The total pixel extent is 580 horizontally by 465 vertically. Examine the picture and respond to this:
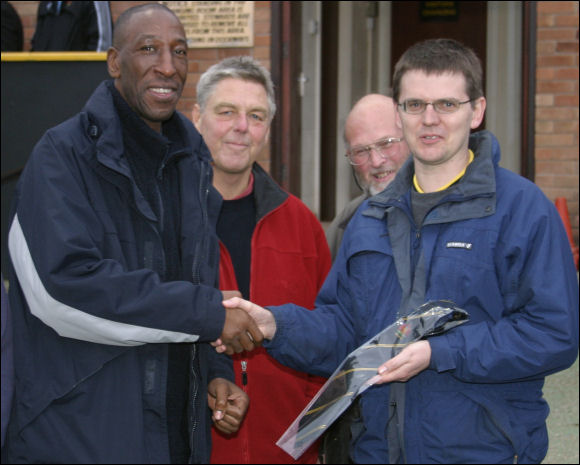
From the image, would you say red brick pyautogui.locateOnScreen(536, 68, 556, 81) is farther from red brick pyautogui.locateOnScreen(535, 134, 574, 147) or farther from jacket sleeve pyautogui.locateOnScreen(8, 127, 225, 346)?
jacket sleeve pyautogui.locateOnScreen(8, 127, 225, 346)

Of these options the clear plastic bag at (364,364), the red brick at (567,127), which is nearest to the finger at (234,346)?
the clear plastic bag at (364,364)

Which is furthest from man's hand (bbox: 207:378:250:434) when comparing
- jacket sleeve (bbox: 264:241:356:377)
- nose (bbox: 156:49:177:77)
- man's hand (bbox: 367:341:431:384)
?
nose (bbox: 156:49:177:77)

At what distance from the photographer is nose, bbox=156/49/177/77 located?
252 cm

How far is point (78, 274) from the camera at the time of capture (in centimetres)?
212

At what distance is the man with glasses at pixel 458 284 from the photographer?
6.72ft

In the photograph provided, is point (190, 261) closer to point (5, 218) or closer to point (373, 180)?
point (373, 180)

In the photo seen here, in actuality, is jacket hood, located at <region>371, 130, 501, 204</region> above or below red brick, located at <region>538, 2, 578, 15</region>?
below

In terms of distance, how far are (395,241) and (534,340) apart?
479 millimetres

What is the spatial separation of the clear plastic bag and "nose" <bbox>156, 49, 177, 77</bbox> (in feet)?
3.64

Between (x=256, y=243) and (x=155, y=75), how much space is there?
29.2 inches

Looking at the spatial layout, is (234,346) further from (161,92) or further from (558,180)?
(558,180)

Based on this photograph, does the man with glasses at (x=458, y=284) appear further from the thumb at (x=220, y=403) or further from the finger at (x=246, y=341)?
the thumb at (x=220, y=403)

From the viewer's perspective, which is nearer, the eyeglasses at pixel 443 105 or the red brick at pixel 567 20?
the eyeglasses at pixel 443 105

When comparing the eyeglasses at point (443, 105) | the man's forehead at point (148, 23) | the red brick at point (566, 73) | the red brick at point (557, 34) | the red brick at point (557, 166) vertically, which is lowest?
the red brick at point (557, 166)
